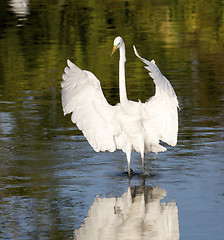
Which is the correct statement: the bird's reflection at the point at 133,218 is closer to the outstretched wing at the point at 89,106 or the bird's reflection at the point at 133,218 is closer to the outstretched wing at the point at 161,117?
the outstretched wing at the point at 161,117

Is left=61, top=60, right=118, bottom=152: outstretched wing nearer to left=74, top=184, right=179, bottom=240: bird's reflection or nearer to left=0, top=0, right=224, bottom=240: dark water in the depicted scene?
left=0, top=0, right=224, bottom=240: dark water

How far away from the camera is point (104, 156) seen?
10984 millimetres

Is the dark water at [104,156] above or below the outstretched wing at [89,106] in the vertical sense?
below

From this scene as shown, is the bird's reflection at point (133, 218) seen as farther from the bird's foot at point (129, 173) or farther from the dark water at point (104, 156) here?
the bird's foot at point (129, 173)

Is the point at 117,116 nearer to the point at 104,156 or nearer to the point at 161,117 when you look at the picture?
the point at 161,117

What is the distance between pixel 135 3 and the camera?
36.9 meters

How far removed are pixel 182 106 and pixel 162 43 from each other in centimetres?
974

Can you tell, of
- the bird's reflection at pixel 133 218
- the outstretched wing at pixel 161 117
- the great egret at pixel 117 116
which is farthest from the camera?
the great egret at pixel 117 116

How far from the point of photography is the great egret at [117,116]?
9734 millimetres

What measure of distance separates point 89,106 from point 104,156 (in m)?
1.26

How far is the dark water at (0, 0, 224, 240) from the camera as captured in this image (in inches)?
311

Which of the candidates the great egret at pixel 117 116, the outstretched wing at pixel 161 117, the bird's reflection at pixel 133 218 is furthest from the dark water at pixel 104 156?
the outstretched wing at pixel 161 117

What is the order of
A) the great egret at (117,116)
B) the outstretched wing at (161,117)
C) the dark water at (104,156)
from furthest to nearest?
the great egret at (117,116), the outstretched wing at (161,117), the dark water at (104,156)

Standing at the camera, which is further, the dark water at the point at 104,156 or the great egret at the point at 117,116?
the great egret at the point at 117,116
